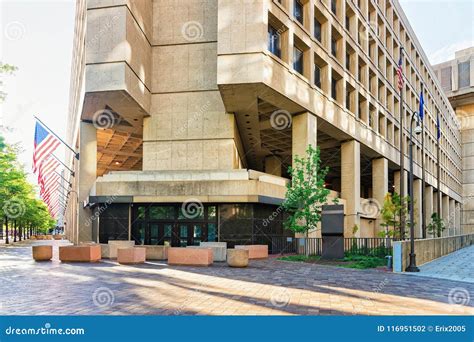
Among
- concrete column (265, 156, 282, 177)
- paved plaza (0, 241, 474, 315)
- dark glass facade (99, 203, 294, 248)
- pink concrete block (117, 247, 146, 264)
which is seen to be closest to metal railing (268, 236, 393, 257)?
dark glass facade (99, 203, 294, 248)

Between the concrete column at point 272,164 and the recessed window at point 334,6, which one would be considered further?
the concrete column at point 272,164

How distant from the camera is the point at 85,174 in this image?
35156 mm

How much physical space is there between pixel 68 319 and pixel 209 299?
3.62 m

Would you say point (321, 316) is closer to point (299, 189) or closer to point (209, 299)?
point (209, 299)

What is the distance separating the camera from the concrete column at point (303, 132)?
103ft

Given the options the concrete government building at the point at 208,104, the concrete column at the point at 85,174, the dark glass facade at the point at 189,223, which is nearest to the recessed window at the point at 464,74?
the concrete government building at the point at 208,104

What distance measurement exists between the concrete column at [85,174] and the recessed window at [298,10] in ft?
60.3

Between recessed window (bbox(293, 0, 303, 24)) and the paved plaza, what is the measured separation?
2080 cm

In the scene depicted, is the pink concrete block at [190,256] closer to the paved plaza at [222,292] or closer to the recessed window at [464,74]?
the paved plaza at [222,292]

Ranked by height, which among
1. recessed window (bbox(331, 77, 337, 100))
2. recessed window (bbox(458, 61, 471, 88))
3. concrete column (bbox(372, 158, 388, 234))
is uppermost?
recessed window (bbox(458, 61, 471, 88))

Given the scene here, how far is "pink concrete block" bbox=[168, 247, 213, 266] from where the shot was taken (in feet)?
65.4

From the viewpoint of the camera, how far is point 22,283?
13656mm

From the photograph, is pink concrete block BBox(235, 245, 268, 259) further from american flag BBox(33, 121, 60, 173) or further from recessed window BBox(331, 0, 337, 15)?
recessed window BBox(331, 0, 337, 15)

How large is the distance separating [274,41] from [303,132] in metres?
6.82
